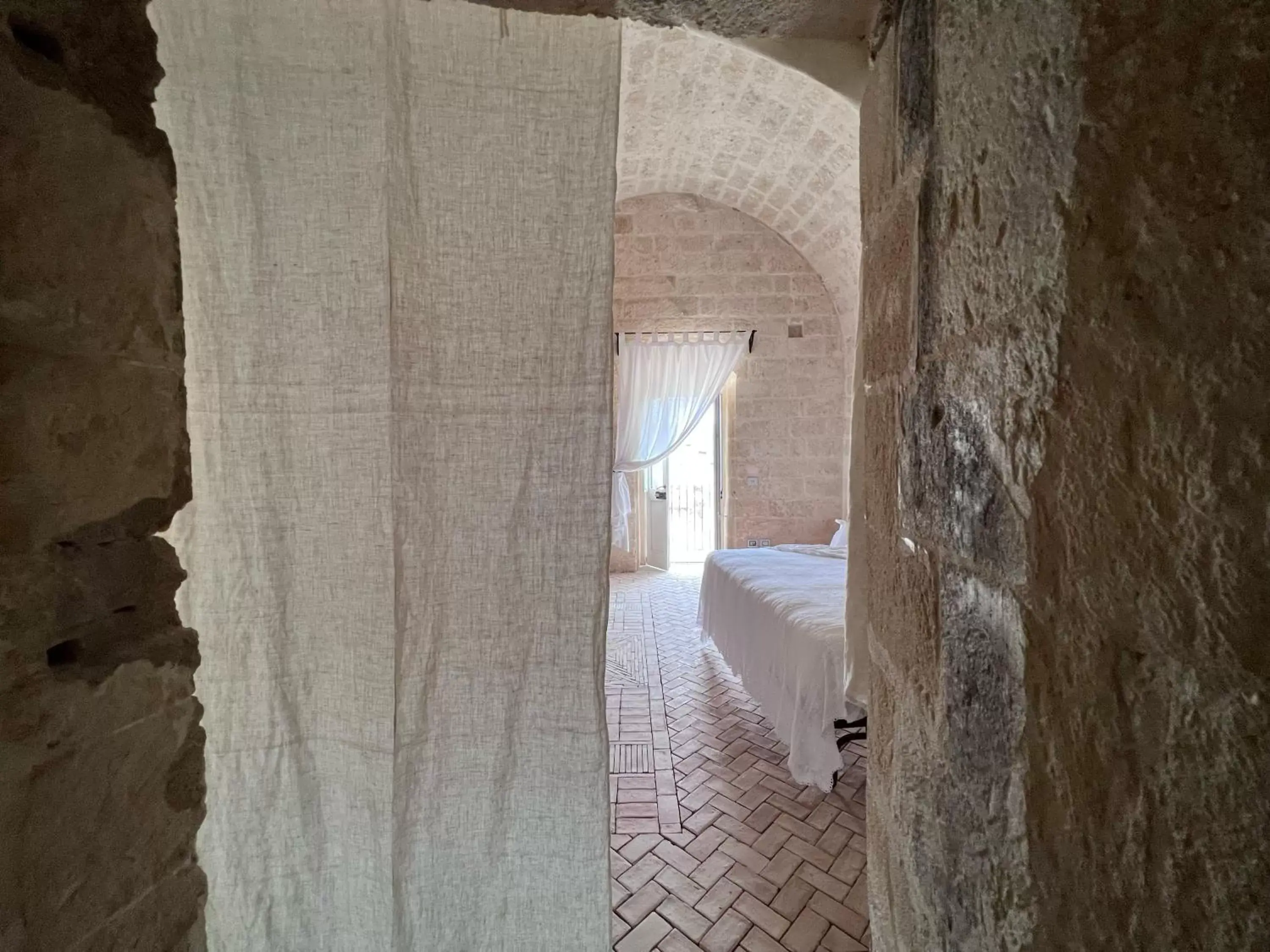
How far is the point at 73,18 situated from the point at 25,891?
0.92 m

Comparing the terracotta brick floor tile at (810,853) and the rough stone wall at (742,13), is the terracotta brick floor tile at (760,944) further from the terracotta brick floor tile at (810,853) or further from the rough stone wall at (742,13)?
the rough stone wall at (742,13)

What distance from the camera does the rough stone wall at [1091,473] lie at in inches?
11.4

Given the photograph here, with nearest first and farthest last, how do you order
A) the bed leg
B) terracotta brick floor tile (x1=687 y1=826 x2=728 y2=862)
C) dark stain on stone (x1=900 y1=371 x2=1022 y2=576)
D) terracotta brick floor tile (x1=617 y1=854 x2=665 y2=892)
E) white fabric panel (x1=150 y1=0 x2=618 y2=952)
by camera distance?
dark stain on stone (x1=900 y1=371 x2=1022 y2=576) < white fabric panel (x1=150 y1=0 x2=618 y2=952) < terracotta brick floor tile (x1=617 y1=854 x2=665 y2=892) < terracotta brick floor tile (x1=687 y1=826 x2=728 y2=862) < the bed leg

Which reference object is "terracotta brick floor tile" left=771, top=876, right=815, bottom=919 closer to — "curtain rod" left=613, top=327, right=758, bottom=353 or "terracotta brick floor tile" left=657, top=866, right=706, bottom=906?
"terracotta brick floor tile" left=657, top=866, right=706, bottom=906

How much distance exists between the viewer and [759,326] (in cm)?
493

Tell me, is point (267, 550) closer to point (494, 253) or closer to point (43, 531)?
point (43, 531)

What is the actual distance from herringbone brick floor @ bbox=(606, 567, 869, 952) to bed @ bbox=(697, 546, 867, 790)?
157 mm

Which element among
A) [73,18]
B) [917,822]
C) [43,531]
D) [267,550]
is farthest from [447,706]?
[73,18]

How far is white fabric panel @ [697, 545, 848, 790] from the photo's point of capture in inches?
75.5

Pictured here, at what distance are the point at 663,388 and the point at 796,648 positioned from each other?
3.33 metres

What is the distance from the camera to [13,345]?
0.54 meters

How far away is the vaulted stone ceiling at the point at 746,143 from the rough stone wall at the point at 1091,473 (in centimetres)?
215

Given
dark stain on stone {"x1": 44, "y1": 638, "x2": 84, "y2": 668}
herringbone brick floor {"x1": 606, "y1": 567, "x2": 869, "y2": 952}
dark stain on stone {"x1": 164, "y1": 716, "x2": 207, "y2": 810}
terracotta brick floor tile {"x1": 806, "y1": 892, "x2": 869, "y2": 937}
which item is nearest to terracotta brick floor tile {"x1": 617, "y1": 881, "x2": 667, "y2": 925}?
herringbone brick floor {"x1": 606, "y1": 567, "x2": 869, "y2": 952}

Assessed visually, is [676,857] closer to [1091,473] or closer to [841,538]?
[1091,473]
